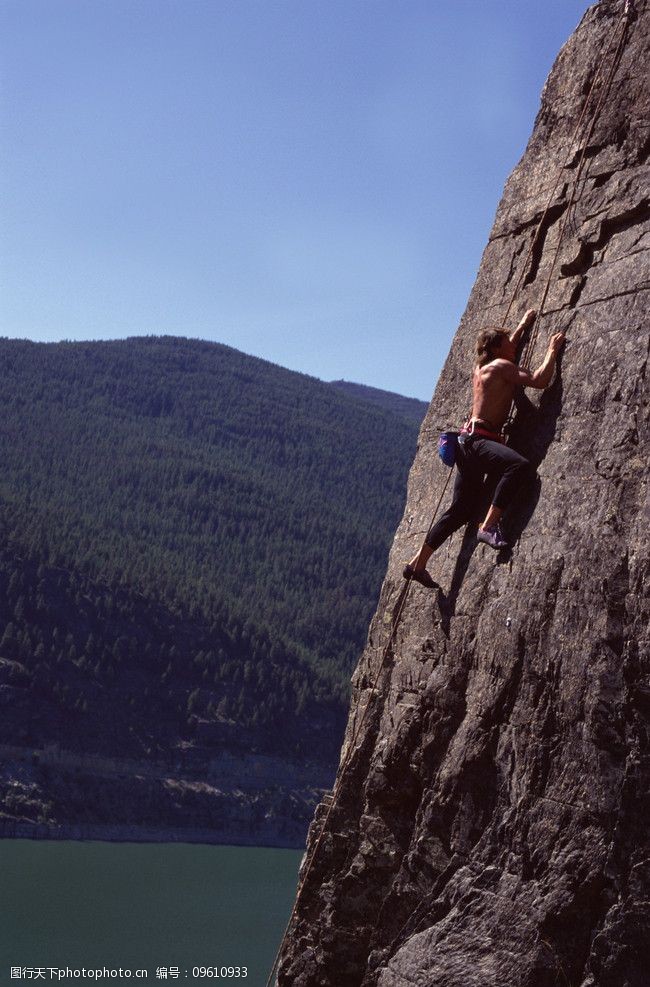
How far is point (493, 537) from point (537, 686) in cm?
116

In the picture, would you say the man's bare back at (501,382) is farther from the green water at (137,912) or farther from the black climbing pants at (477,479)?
the green water at (137,912)

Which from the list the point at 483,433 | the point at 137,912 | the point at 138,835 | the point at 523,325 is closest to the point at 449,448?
the point at 483,433

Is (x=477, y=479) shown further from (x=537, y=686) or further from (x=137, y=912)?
(x=137, y=912)

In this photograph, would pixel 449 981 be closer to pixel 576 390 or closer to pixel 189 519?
pixel 576 390

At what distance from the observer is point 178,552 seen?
110000mm

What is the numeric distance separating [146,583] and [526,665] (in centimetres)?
8952

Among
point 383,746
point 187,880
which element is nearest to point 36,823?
point 187,880

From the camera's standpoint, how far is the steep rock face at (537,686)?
8242 mm

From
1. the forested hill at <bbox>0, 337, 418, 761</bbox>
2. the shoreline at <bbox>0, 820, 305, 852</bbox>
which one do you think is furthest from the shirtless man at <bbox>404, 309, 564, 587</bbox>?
the forested hill at <bbox>0, 337, 418, 761</bbox>

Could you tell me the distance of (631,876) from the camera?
8070 mm

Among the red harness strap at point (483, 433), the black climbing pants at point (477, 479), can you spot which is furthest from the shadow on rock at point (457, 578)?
the red harness strap at point (483, 433)

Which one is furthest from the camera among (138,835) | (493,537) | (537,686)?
(138,835)

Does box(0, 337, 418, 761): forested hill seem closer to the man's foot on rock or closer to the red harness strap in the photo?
the man's foot on rock

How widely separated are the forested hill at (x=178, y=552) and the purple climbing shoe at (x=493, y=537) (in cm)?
7193
